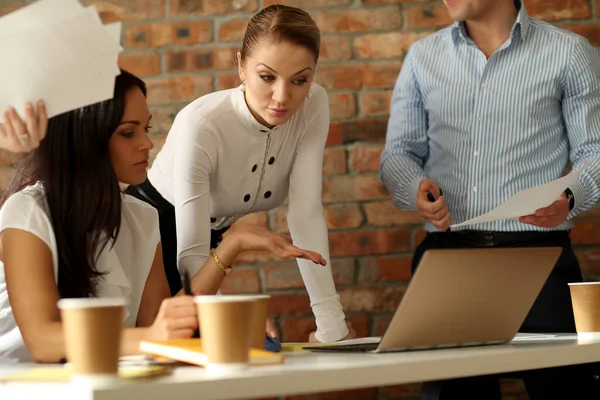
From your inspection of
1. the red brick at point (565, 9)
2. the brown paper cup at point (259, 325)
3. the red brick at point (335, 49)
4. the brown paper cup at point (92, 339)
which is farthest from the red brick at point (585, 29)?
the brown paper cup at point (92, 339)

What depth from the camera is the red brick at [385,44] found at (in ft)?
7.78

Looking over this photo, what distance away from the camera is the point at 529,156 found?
2.08 metres

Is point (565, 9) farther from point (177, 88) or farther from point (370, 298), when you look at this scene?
point (177, 88)

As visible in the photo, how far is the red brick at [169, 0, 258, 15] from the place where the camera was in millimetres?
2354

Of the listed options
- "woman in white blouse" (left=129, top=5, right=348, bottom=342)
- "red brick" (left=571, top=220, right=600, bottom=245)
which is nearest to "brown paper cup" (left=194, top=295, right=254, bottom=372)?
"woman in white blouse" (left=129, top=5, right=348, bottom=342)

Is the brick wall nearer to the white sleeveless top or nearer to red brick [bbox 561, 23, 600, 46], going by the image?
red brick [bbox 561, 23, 600, 46]

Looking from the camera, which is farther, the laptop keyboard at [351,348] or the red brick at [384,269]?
the red brick at [384,269]

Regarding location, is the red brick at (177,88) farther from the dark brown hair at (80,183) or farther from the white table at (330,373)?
the white table at (330,373)

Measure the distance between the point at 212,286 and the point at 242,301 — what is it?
0.71 meters

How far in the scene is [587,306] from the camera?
1.25 metres

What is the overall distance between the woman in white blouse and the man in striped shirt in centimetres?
31

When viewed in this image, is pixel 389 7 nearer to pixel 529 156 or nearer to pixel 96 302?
pixel 529 156

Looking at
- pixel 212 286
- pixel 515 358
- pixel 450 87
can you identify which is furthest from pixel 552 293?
pixel 515 358

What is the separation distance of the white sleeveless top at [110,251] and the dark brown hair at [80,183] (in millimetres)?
25
